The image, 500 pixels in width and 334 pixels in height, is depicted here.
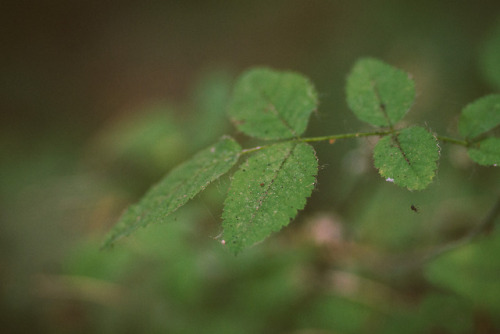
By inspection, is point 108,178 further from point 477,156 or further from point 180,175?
point 477,156

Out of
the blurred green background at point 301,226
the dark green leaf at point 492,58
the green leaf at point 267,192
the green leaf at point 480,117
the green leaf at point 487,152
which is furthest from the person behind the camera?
the blurred green background at point 301,226

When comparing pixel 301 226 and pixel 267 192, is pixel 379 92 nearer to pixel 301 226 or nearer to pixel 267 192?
pixel 267 192

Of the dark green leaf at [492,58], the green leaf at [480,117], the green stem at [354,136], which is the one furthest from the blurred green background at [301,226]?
the green leaf at [480,117]

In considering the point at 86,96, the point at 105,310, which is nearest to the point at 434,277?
the point at 105,310

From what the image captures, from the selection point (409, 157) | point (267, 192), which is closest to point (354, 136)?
point (409, 157)

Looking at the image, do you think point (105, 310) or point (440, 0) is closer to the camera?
point (105, 310)

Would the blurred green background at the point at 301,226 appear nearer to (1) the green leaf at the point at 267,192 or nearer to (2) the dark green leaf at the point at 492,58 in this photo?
(2) the dark green leaf at the point at 492,58

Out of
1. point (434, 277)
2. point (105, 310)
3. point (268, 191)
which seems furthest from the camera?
point (105, 310)
